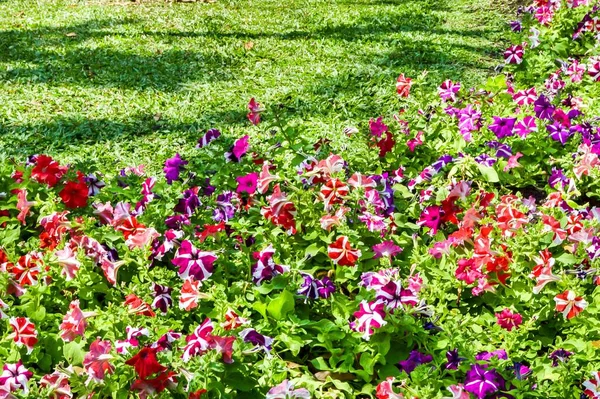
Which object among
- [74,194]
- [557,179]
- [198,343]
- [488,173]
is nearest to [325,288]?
[198,343]

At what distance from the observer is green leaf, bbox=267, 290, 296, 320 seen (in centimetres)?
265

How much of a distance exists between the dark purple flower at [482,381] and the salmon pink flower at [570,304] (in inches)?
20.8

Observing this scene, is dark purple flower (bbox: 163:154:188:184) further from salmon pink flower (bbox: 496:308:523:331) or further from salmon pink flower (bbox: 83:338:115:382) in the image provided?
salmon pink flower (bbox: 496:308:523:331)

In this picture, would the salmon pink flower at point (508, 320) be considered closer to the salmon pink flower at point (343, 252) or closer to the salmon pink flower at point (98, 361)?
the salmon pink flower at point (343, 252)

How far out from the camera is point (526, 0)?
308 inches

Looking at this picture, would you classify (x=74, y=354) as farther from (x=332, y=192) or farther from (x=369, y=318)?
(x=332, y=192)

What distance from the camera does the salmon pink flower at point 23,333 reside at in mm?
2418

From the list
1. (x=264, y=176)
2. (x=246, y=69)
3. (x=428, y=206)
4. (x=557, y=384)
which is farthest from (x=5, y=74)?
(x=557, y=384)

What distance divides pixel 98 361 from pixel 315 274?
3.82 ft

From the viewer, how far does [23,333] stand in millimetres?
2424

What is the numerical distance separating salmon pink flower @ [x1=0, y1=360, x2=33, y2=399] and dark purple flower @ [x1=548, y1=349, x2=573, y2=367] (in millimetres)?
1797

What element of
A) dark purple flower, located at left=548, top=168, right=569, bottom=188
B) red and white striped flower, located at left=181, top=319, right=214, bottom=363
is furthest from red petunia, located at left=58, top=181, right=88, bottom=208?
dark purple flower, located at left=548, top=168, right=569, bottom=188

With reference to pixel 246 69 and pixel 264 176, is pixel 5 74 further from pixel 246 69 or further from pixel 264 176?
pixel 264 176

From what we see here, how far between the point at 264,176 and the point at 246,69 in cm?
315
